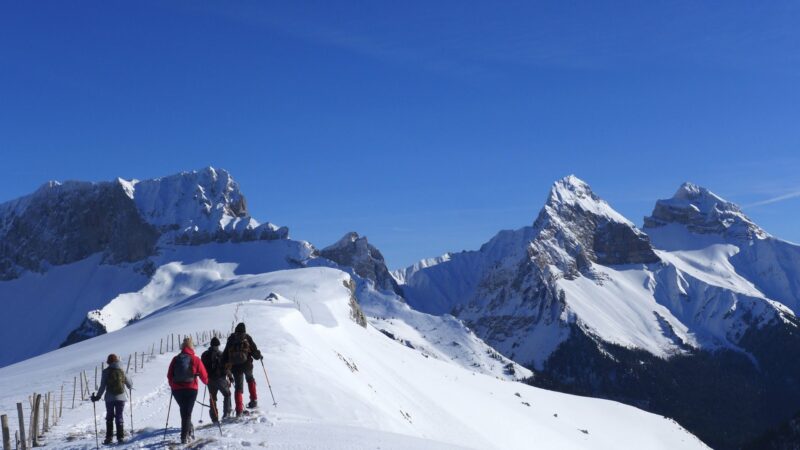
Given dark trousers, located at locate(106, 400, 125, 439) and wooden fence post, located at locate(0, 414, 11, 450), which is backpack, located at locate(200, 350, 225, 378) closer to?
dark trousers, located at locate(106, 400, 125, 439)

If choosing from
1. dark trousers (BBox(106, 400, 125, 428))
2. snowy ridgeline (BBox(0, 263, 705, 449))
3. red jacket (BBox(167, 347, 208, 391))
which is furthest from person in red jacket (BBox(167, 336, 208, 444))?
dark trousers (BBox(106, 400, 125, 428))

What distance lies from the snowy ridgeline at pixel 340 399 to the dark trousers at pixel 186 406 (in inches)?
33.9

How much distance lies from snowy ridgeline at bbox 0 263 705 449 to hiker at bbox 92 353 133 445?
2.50ft

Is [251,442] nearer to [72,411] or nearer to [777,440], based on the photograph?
[72,411]

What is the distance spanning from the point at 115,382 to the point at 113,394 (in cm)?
35

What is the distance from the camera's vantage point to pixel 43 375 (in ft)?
142

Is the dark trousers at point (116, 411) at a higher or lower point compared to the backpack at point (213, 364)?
lower

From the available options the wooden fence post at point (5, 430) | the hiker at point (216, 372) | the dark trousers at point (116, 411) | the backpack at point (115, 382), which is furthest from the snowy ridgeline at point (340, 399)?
the wooden fence post at point (5, 430)

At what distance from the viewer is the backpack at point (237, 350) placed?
26453 millimetres

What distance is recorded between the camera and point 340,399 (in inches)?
1423

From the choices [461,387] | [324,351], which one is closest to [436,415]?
[324,351]

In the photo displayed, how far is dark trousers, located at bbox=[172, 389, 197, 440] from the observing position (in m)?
22.3

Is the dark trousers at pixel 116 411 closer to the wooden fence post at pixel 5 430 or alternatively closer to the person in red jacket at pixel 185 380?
the person in red jacket at pixel 185 380

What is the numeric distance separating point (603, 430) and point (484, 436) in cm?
3777
